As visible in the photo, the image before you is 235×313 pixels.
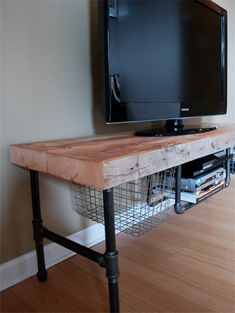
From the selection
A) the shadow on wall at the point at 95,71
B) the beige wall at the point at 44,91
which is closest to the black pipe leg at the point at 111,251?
the beige wall at the point at 44,91

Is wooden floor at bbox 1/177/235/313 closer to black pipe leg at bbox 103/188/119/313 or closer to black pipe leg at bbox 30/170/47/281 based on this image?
black pipe leg at bbox 30/170/47/281

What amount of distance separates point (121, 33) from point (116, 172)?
0.60 metres

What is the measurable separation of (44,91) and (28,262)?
65cm

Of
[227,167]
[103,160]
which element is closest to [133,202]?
[227,167]

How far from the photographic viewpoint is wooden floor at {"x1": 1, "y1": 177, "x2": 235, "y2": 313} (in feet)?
3.01

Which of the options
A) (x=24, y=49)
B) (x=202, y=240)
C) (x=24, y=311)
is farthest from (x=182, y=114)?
(x=24, y=311)

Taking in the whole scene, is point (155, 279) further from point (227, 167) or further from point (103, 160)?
point (227, 167)

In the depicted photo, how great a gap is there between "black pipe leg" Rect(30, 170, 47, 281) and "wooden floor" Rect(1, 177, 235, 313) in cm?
6

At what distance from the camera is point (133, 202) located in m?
1.50

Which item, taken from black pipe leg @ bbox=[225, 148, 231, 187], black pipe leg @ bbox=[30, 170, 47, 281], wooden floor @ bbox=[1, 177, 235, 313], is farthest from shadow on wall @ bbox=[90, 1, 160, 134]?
black pipe leg @ bbox=[225, 148, 231, 187]

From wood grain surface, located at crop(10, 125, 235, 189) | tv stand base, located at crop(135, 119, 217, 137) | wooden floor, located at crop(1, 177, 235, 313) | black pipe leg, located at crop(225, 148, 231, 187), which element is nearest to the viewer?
wood grain surface, located at crop(10, 125, 235, 189)

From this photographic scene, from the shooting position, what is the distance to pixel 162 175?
1.42m

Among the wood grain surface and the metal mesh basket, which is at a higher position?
the wood grain surface

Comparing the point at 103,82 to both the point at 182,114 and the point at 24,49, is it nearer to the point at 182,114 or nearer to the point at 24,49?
the point at 24,49
